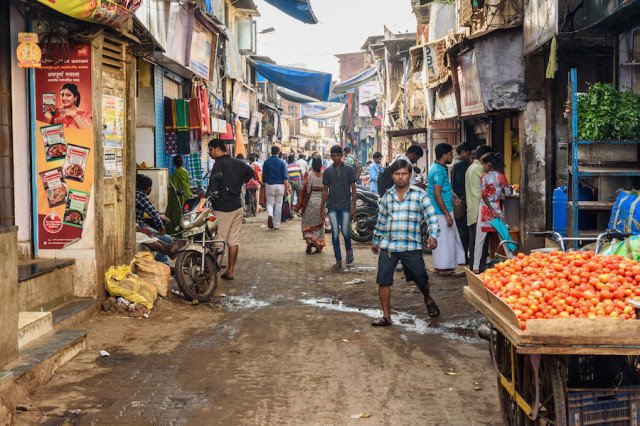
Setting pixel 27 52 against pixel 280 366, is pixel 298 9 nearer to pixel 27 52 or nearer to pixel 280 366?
pixel 27 52

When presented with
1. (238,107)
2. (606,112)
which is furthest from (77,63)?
(238,107)

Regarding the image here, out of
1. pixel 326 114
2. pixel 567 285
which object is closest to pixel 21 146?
pixel 567 285

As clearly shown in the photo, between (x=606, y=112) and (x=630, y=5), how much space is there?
119 centimetres

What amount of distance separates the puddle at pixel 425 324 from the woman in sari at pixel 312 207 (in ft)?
16.0

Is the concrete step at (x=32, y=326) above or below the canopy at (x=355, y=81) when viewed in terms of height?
below

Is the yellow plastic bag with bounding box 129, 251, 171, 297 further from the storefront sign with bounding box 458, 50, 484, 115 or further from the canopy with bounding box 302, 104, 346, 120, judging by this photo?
the canopy with bounding box 302, 104, 346, 120

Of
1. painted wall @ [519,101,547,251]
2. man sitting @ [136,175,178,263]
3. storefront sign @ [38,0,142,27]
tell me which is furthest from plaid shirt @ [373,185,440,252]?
painted wall @ [519,101,547,251]

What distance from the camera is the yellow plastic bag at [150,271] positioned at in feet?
32.0

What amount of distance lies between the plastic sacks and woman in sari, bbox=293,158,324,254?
30.4ft

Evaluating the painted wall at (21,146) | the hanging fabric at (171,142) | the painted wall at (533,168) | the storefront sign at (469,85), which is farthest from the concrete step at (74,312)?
the hanging fabric at (171,142)

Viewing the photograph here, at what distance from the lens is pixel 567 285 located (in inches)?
183

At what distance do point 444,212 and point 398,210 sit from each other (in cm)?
311

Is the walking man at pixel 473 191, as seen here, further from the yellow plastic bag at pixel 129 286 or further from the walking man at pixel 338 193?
the yellow plastic bag at pixel 129 286

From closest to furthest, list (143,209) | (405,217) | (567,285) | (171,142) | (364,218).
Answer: (567,285) < (405,217) < (143,209) < (171,142) < (364,218)
